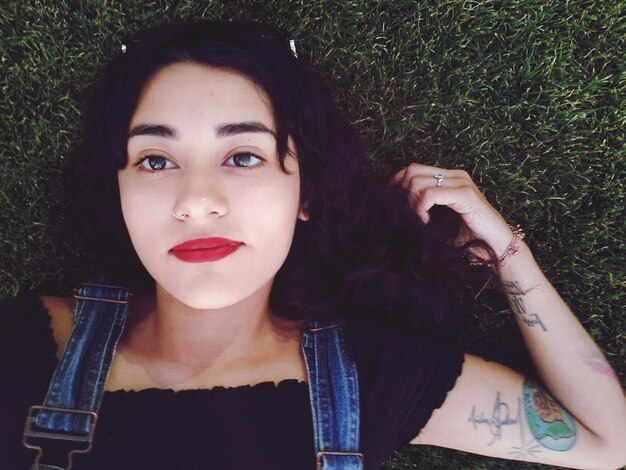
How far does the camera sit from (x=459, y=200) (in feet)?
7.66

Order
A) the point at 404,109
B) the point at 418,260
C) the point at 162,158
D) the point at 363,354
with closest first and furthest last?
1. the point at 162,158
2. the point at 363,354
3. the point at 418,260
4. the point at 404,109

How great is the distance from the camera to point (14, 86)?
2.73m

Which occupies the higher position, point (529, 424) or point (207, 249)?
point (207, 249)

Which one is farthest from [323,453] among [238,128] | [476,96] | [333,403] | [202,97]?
[476,96]

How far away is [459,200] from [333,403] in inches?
37.0

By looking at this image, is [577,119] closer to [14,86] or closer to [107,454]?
[107,454]

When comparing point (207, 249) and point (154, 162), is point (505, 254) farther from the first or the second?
point (154, 162)

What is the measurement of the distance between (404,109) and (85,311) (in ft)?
5.42

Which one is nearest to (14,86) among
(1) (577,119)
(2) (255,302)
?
(2) (255,302)

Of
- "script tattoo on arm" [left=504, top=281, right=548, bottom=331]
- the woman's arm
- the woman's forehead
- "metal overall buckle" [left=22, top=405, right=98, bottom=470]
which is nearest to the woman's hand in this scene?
the woman's arm

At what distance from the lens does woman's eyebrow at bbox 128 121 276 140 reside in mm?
1902

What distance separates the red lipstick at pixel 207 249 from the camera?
190cm

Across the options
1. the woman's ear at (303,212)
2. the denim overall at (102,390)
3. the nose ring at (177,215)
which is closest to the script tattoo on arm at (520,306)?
the denim overall at (102,390)

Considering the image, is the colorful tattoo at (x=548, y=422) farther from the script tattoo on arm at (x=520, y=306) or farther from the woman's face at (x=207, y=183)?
the woman's face at (x=207, y=183)
